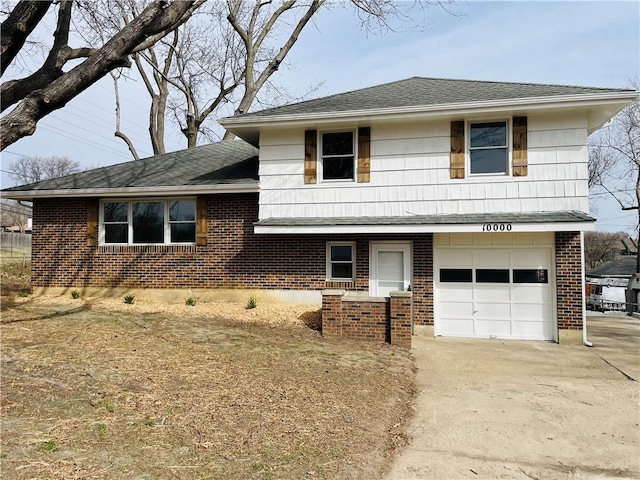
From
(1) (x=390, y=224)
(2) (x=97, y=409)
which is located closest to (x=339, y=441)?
(2) (x=97, y=409)

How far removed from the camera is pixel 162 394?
5.09 m

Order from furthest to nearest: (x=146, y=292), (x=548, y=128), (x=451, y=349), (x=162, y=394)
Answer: (x=146, y=292) → (x=548, y=128) → (x=451, y=349) → (x=162, y=394)

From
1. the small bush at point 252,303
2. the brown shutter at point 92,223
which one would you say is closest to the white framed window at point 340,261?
the small bush at point 252,303

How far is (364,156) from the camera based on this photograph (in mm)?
11109

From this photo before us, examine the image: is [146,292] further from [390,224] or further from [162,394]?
[162,394]

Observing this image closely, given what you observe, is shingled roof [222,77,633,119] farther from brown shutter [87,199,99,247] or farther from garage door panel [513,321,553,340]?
garage door panel [513,321,553,340]

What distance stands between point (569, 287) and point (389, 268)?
4.05 meters

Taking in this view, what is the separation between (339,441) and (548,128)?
890cm

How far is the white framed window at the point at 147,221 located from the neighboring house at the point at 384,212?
0.04m

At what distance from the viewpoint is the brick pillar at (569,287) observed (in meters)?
10.0

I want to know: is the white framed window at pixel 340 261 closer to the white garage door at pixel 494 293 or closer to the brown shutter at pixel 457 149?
the white garage door at pixel 494 293

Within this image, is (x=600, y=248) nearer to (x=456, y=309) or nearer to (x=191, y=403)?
(x=456, y=309)

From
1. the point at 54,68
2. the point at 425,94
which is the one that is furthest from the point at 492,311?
the point at 54,68

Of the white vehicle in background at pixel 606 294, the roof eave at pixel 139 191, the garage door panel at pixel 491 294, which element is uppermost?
the roof eave at pixel 139 191
